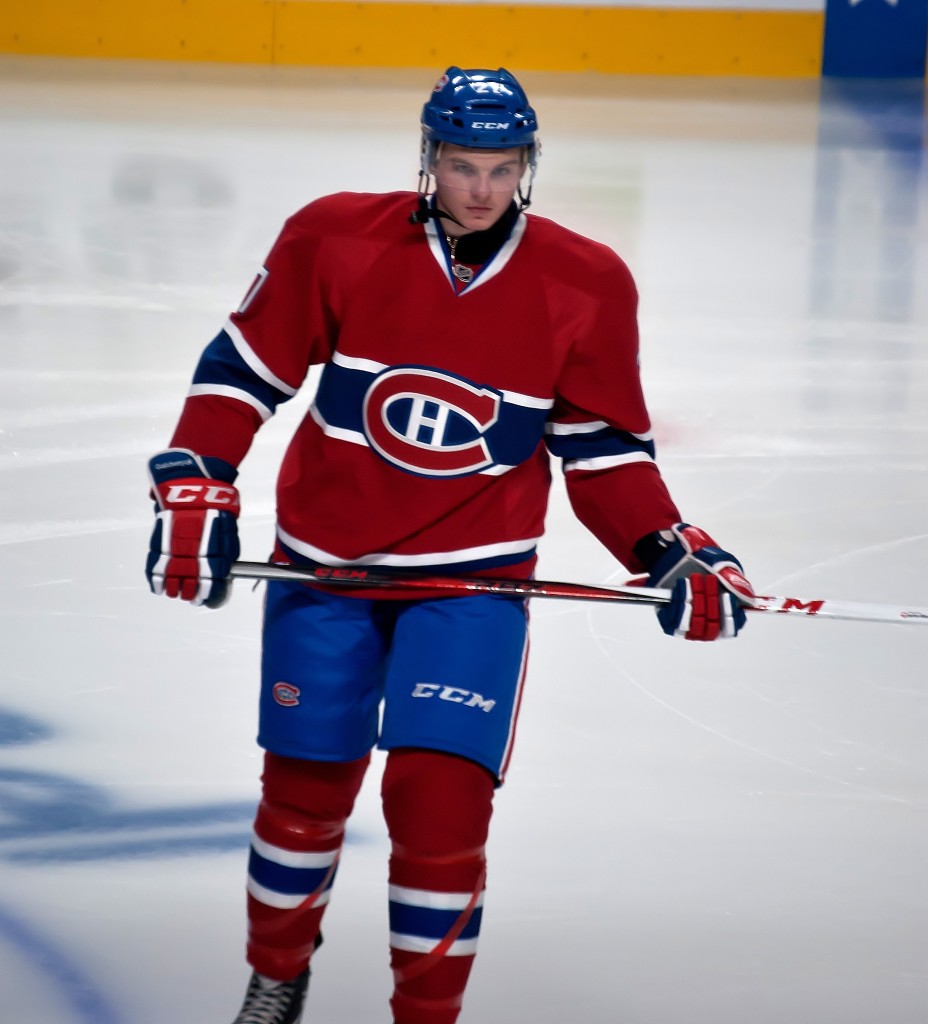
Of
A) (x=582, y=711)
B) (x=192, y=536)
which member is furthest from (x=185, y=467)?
(x=582, y=711)

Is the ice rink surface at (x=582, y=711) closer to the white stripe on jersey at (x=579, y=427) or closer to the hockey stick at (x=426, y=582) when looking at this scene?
the hockey stick at (x=426, y=582)

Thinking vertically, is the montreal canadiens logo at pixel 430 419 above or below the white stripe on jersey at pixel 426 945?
above

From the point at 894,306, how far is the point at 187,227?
120 inches

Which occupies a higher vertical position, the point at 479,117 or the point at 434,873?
the point at 479,117

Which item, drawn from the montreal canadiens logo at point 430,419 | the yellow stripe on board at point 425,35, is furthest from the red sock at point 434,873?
the yellow stripe on board at point 425,35

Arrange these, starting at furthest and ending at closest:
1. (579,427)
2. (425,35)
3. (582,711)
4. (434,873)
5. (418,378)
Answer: (425,35) → (582,711) → (579,427) → (418,378) → (434,873)

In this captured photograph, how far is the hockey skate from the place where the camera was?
2191mm

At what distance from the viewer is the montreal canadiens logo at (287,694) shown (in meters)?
2.16

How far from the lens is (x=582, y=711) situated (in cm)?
325

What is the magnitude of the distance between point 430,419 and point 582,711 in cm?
124

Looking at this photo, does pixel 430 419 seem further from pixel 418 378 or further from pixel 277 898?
pixel 277 898

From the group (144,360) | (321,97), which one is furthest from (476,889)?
(321,97)

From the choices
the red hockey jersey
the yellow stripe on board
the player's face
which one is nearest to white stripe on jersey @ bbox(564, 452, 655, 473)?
the red hockey jersey

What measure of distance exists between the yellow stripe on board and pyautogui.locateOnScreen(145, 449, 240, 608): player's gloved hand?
12.6 meters
